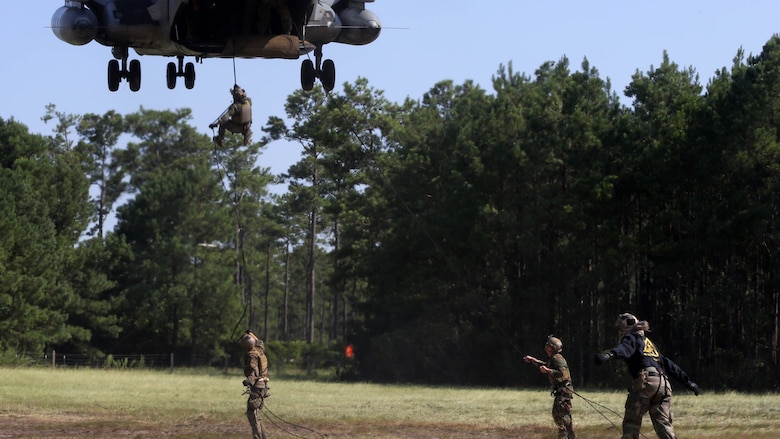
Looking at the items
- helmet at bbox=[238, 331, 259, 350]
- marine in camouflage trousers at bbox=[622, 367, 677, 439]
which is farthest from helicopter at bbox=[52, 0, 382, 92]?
marine in camouflage trousers at bbox=[622, 367, 677, 439]

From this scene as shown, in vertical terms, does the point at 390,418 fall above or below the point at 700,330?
below

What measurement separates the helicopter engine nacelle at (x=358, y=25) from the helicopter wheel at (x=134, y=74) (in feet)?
11.5

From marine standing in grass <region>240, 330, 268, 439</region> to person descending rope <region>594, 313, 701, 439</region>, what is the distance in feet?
18.8

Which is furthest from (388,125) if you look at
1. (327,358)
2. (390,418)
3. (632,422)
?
(632,422)

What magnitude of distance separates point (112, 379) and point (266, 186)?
159 feet

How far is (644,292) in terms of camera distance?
4803cm

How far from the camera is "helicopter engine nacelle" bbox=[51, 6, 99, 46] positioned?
1862 cm

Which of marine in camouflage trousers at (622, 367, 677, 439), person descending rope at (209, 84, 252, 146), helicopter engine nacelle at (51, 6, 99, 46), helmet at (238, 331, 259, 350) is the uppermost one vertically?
helicopter engine nacelle at (51, 6, 99, 46)

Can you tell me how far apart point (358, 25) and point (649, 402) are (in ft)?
31.6

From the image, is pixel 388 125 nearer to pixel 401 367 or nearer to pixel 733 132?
pixel 401 367

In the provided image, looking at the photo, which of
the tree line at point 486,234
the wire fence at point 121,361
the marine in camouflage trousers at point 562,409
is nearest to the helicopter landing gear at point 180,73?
the marine in camouflage trousers at point 562,409

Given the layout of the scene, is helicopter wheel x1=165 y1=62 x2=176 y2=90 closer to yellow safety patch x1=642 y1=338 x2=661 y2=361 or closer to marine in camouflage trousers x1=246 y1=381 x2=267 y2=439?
marine in camouflage trousers x1=246 y1=381 x2=267 y2=439

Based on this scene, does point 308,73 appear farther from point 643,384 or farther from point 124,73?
point 643,384

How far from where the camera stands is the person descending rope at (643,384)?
11.8 m
